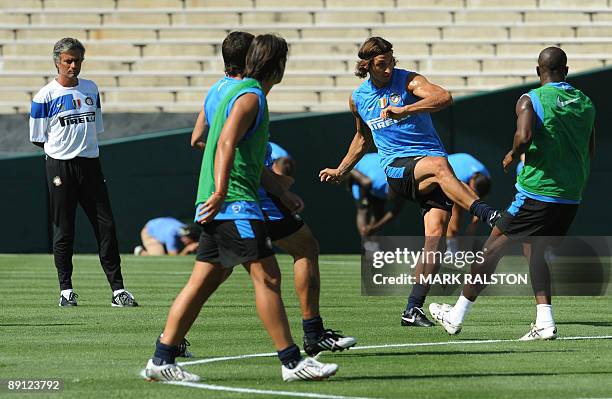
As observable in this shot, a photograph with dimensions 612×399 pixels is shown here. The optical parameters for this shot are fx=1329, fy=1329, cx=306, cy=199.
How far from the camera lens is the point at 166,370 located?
684 centimetres

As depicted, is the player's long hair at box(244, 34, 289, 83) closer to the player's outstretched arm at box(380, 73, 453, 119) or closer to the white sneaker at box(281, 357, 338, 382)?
the white sneaker at box(281, 357, 338, 382)

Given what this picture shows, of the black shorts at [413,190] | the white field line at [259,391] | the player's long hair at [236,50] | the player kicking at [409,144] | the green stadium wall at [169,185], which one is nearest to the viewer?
the white field line at [259,391]

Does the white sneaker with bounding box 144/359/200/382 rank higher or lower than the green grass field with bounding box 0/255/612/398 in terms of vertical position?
higher

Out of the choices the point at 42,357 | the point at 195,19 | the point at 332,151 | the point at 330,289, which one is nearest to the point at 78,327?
the point at 42,357

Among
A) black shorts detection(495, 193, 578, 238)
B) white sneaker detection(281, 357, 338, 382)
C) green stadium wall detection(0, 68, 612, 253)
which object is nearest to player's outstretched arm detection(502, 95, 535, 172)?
black shorts detection(495, 193, 578, 238)

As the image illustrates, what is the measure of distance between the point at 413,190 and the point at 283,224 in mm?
2269

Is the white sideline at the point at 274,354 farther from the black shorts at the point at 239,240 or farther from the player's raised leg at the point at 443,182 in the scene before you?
the player's raised leg at the point at 443,182

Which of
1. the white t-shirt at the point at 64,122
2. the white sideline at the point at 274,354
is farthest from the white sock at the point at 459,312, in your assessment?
the white t-shirt at the point at 64,122

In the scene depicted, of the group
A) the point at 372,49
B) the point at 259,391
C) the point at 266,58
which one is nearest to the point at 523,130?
the point at 372,49

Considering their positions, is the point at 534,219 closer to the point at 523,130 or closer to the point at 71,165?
the point at 523,130

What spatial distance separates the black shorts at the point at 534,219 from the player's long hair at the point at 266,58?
111 inches

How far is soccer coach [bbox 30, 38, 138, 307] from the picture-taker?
452 inches

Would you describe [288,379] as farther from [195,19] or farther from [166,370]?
[195,19]

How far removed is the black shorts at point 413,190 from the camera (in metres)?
10.1
